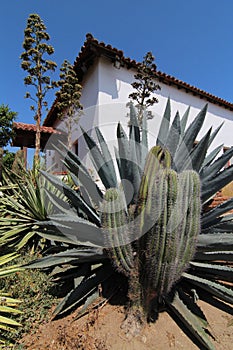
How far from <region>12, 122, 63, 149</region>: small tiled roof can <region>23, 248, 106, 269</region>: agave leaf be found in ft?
26.7

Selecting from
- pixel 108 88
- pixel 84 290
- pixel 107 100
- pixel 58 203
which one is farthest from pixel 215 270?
pixel 108 88

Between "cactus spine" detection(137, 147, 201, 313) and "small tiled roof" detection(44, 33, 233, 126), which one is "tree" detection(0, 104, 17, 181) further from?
"cactus spine" detection(137, 147, 201, 313)

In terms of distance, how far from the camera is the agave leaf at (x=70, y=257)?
66.2 inches

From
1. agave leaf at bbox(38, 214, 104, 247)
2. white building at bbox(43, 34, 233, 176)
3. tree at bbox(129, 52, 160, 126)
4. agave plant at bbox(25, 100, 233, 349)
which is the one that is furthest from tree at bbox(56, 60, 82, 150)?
agave leaf at bbox(38, 214, 104, 247)

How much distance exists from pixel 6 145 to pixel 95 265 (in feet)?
31.1

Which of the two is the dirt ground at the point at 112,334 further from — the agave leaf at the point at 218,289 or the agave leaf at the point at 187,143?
the agave leaf at the point at 187,143

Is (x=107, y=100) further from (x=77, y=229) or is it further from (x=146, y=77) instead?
(x=77, y=229)

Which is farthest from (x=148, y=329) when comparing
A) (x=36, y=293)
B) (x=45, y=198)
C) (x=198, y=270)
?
(x=45, y=198)

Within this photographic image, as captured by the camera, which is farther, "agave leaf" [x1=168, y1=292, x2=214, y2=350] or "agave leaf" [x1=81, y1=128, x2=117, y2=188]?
"agave leaf" [x1=81, y1=128, x2=117, y2=188]

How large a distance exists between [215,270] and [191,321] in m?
0.45

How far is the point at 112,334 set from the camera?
1.46 metres

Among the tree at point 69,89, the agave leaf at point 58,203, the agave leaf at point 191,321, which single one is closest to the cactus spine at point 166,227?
the agave leaf at point 191,321

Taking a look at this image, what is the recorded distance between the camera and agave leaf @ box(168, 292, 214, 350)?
134cm

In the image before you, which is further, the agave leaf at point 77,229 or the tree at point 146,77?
the tree at point 146,77
